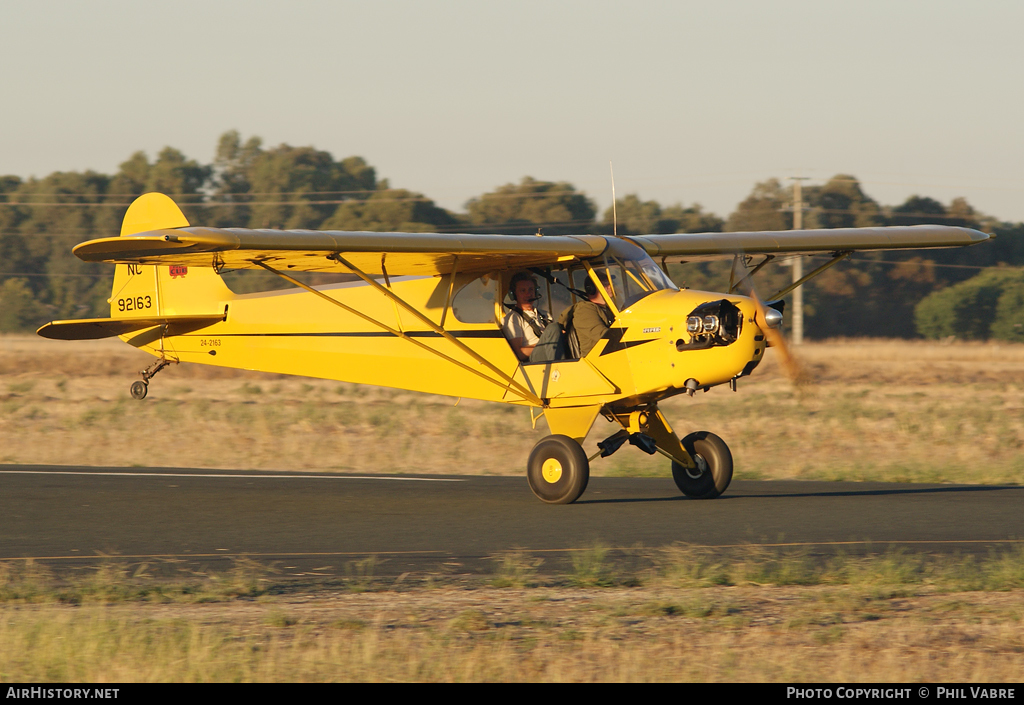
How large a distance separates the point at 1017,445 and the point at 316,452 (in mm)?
12757

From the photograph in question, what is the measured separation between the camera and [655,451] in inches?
508

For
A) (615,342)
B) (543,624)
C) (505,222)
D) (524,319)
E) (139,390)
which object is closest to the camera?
(543,624)

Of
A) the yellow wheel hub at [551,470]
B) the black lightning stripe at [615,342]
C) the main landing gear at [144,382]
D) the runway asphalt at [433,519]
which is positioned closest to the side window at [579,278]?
the black lightning stripe at [615,342]

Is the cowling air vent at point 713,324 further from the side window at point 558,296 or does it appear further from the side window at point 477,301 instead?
the side window at point 477,301

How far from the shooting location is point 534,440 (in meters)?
21.5

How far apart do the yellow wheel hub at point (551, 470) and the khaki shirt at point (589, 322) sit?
4.12 ft

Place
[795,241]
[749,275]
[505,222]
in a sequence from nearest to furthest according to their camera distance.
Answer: [749,275]
[795,241]
[505,222]

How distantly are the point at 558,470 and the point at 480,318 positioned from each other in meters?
2.16

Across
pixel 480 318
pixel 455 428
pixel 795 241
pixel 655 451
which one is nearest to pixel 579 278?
pixel 480 318

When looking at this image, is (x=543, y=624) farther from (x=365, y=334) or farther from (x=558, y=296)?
(x=365, y=334)

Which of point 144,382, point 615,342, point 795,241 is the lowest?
point 144,382
